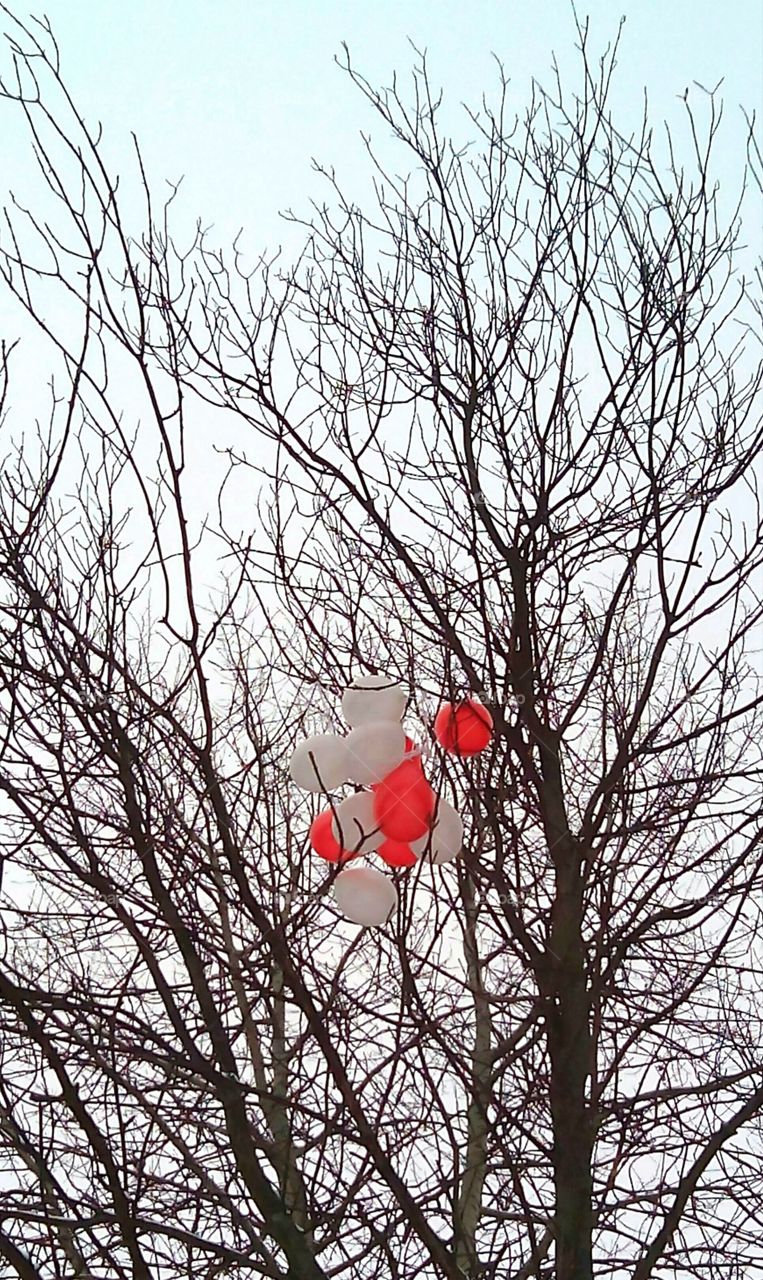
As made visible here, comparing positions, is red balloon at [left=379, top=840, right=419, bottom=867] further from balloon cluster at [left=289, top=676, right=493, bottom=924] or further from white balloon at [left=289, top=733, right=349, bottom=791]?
white balloon at [left=289, top=733, right=349, bottom=791]

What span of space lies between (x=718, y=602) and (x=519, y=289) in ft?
3.09

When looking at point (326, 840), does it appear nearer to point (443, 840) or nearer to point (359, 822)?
point (359, 822)

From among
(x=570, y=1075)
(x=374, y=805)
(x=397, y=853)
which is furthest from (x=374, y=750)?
(x=570, y=1075)

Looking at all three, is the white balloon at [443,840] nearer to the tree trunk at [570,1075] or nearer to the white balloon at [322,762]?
the white balloon at [322,762]

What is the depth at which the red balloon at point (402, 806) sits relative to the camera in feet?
7.34

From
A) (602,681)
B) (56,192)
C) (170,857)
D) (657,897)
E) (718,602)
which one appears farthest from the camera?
(657,897)

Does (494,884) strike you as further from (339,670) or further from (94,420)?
(94,420)

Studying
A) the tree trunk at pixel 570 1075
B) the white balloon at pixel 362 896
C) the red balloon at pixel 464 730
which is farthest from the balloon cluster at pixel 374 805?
the tree trunk at pixel 570 1075

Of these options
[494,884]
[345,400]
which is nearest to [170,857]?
[494,884]

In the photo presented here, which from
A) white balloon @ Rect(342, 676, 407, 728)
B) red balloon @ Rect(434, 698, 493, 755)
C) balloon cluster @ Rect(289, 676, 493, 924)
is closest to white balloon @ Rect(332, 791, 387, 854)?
balloon cluster @ Rect(289, 676, 493, 924)

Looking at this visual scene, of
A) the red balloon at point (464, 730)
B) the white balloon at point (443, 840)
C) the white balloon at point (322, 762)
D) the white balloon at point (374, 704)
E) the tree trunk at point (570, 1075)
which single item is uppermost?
the red balloon at point (464, 730)

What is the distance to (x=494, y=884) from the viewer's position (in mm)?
2709

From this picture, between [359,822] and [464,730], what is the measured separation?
0.35 meters

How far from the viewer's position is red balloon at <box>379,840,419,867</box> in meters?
2.29
